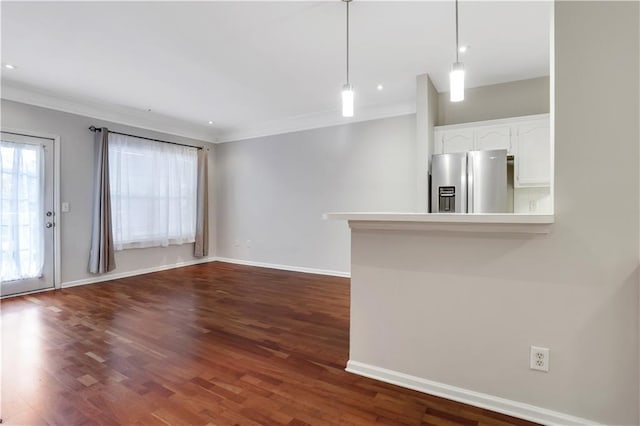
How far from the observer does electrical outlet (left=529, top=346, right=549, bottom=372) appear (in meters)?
1.65

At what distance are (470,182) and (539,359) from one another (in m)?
2.55

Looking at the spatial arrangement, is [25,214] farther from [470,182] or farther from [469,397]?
[470,182]

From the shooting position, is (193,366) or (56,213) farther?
(56,213)

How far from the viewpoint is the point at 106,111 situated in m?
5.01

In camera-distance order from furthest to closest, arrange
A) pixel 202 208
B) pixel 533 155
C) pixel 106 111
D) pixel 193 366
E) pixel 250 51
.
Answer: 1. pixel 202 208
2. pixel 106 111
3. pixel 533 155
4. pixel 250 51
5. pixel 193 366

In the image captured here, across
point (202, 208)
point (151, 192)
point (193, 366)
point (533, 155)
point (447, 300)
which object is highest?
point (533, 155)

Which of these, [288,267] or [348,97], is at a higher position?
[348,97]

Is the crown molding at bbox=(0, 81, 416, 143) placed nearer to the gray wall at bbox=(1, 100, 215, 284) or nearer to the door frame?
the gray wall at bbox=(1, 100, 215, 284)

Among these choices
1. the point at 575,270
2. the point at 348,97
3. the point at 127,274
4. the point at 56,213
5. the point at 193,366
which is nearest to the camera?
the point at 575,270

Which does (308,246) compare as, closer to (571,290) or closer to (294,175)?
(294,175)

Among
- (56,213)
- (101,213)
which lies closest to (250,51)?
(101,213)

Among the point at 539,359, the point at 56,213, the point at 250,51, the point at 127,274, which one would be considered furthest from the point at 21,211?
the point at 539,359

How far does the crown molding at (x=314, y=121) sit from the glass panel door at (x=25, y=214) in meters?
3.12

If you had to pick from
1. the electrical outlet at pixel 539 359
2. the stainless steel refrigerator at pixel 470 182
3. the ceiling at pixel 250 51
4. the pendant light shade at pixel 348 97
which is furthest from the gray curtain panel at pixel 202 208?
the electrical outlet at pixel 539 359
